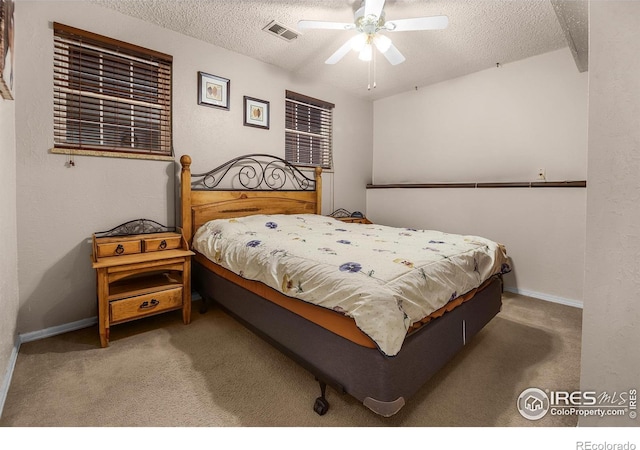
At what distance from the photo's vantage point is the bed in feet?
4.09

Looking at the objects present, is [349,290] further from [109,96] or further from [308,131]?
[308,131]

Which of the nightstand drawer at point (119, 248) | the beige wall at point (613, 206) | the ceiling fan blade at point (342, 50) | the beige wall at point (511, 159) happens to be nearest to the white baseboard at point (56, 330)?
the nightstand drawer at point (119, 248)

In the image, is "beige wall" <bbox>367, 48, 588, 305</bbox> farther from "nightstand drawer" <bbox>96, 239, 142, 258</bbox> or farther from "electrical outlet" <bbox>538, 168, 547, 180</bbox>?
"nightstand drawer" <bbox>96, 239, 142, 258</bbox>

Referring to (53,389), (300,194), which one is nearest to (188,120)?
(300,194)

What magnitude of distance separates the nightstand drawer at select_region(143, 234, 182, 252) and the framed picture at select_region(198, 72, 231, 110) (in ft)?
4.60

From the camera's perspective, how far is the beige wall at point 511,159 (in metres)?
2.95

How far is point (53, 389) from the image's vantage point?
158cm

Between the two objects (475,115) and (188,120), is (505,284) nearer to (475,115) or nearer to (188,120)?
(475,115)

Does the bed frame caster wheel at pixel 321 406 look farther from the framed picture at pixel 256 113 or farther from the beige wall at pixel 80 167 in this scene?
the framed picture at pixel 256 113

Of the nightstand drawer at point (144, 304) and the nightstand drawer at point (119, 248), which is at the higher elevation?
the nightstand drawer at point (119, 248)

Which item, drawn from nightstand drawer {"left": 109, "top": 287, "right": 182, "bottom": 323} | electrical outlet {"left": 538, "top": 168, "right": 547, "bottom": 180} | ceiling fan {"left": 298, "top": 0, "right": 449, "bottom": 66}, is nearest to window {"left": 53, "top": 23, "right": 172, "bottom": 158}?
nightstand drawer {"left": 109, "top": 287, "right": 182, "bottom": 323}

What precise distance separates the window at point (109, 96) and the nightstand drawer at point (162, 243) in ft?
2.61

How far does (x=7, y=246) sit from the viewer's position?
1701 mm

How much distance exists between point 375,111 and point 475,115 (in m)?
1.54
